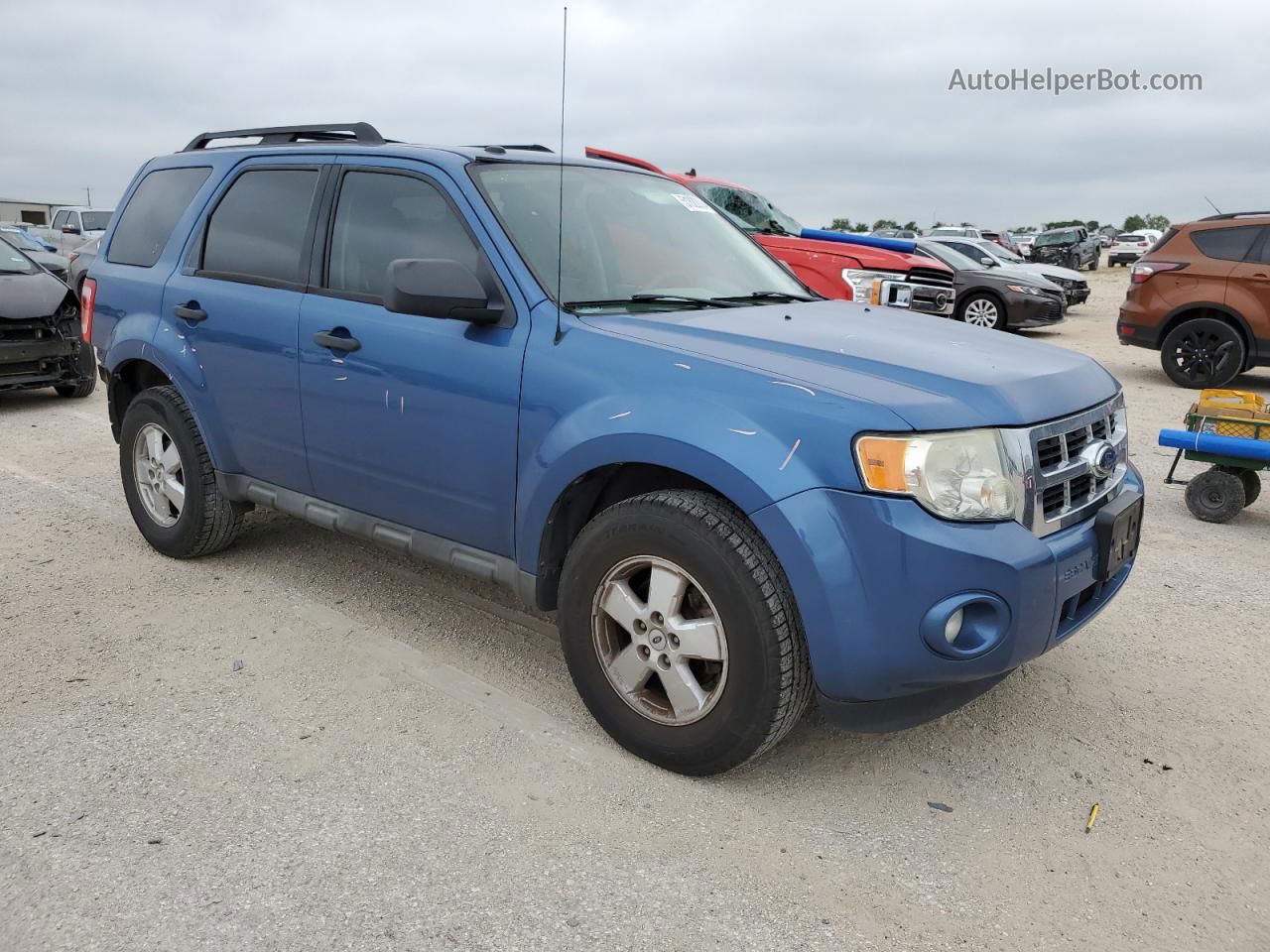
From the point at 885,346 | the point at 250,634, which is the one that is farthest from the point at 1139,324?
the point at 250,634

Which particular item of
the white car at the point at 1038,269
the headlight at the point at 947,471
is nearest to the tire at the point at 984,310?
the white car at the point at 1038,269

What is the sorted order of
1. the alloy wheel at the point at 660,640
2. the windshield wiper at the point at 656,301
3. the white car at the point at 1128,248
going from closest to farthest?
1. the alloy wheel at the point at 660,640
2. the windshield wiper at the point at 656,301
3. the white car at the point at 1128,248

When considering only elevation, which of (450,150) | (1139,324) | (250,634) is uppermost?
(450,150)

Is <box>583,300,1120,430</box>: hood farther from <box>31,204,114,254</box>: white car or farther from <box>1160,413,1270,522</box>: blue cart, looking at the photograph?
<box>31,204,114,254</box>: white car

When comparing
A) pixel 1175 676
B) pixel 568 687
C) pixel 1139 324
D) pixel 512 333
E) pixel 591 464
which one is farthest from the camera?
Result: pixel 1139 324

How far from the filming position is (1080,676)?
3.91 m

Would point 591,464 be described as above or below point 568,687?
above

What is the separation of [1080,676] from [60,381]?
342 inches

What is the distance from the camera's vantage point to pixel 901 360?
2.99m

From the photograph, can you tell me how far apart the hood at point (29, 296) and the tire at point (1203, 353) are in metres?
11.0

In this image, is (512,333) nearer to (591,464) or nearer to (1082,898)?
(591,464)

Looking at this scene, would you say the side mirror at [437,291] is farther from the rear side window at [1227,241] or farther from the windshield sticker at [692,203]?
the rear side window at [1227,241]

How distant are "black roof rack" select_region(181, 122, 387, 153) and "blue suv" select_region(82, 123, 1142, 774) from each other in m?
0.02

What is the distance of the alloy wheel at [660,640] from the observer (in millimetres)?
2926
